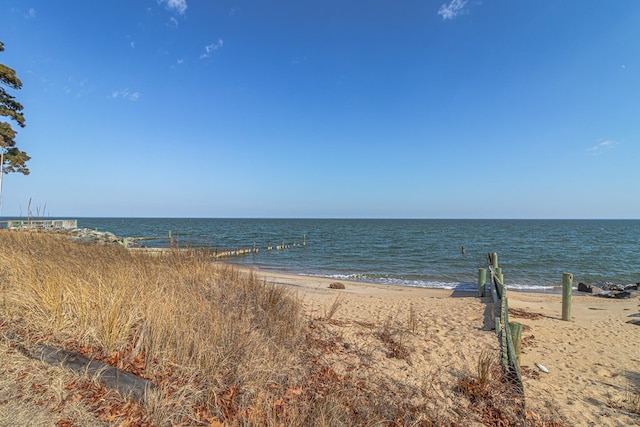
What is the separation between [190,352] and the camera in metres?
3.99

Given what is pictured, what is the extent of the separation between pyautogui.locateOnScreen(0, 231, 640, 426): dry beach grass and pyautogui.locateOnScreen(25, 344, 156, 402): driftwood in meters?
0.07

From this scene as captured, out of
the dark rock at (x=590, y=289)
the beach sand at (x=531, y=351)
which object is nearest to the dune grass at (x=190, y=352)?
the beach sand at (x=531, y=351)

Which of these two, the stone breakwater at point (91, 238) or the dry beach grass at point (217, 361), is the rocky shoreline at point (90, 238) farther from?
the dry beach grass at point (217, 361)

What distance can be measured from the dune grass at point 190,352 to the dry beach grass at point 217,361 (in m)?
0.02

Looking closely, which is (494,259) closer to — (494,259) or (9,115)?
(494,259)

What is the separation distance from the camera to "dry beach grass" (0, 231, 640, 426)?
3029mm

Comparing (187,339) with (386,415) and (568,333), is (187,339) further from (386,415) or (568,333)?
(568,333)

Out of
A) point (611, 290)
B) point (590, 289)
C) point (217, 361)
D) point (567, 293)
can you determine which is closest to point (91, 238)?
point (217, 361)

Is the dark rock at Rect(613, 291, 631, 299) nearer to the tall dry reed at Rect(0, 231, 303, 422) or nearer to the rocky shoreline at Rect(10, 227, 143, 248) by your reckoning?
the tall dry reed at Rect(0, 231, 303, 422)

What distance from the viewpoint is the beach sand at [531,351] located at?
16.3 feet

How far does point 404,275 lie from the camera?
2202cm

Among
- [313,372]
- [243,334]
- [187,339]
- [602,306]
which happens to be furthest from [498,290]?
[187,339]

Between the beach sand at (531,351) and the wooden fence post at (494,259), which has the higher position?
the wooden fence post at (494,259)

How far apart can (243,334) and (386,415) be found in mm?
2110
